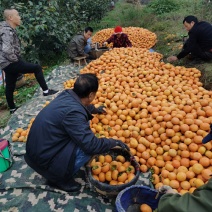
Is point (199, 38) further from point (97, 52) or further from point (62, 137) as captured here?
point (62, 137)

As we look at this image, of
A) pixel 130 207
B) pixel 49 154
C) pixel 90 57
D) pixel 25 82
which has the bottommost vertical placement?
pixel 25 82

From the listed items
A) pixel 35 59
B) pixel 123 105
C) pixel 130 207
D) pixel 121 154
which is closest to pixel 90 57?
pixel 35 59

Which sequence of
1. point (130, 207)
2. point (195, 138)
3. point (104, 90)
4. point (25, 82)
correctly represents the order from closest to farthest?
1. point (130, 207)
2. point (195, 138)
3. point (104, 90)
4. point (25, 82)

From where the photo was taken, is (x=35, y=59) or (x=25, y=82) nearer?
(x=25, y=82)

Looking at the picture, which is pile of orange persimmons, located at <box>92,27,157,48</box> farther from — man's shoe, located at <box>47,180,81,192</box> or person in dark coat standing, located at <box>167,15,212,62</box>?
man's shoe, located at <box>47,180,81,192</box>

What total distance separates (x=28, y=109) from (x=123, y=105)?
2037mm

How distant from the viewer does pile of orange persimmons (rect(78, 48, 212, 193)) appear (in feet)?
8.68

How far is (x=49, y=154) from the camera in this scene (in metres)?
2.42

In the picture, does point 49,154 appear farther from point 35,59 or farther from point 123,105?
Answer: point 35,59

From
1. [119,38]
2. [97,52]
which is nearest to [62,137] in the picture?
[97,52]

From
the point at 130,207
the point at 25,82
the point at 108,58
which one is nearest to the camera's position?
the point at 130,207

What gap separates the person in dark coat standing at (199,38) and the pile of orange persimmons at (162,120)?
0.77 meters

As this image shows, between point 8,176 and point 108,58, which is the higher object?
point 108,58

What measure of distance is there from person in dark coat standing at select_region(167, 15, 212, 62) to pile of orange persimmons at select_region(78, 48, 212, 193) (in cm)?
77
